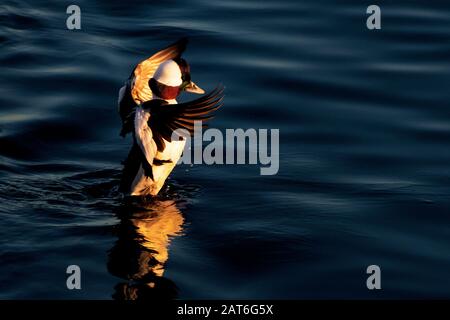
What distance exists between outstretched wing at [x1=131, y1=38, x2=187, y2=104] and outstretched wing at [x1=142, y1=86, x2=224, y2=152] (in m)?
0.68

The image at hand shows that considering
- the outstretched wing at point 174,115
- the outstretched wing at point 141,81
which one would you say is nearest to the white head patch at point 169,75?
the outstretched wing at point 174,115

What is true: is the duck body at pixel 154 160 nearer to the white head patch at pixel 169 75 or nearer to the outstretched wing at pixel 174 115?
the outstretched wing at pixel 174 115

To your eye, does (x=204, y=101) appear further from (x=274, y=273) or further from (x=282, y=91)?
(x=282, y=91)

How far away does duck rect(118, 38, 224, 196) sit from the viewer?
31.9ft

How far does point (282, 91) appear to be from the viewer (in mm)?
13742

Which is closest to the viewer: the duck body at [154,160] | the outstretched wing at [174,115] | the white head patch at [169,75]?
the outstretched wing at [174,115]

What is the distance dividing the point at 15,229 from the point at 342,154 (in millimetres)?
3673

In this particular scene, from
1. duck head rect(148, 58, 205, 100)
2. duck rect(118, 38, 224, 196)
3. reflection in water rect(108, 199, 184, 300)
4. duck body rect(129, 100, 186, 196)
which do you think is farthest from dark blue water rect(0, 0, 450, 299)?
duck head rect(148, 58, 205, 100)

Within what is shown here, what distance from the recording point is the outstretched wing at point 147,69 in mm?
10836

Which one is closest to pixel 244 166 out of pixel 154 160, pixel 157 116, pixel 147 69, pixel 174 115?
pixel 154 160

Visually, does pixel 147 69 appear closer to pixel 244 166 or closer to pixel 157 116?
pixel 157 116

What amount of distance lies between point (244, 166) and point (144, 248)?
2.14 metres

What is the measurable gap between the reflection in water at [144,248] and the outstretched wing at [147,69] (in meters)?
1.04

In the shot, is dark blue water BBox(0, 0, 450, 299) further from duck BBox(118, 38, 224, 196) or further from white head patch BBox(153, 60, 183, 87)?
white head patch BBox(153, 60, 183, 87)
